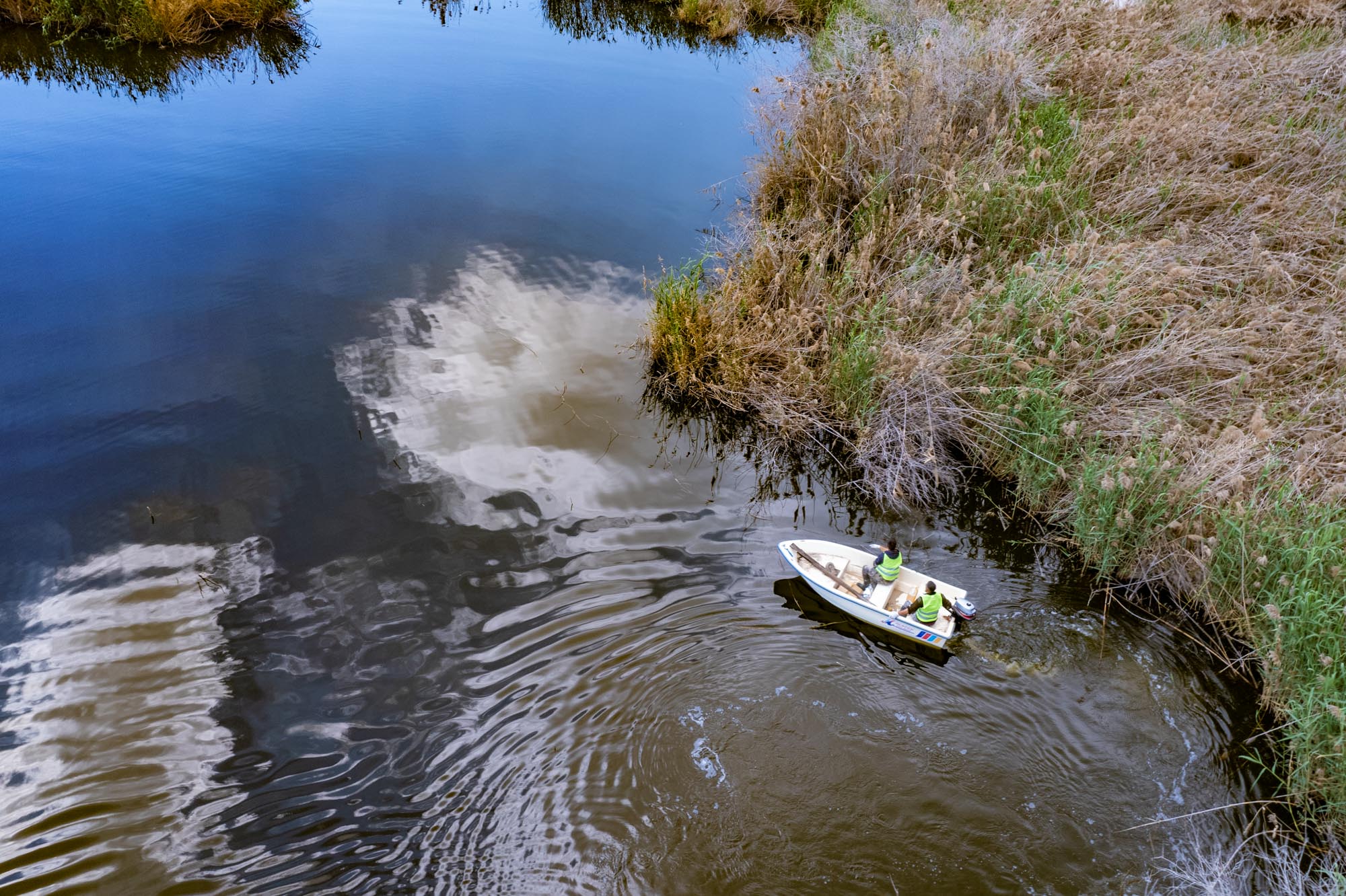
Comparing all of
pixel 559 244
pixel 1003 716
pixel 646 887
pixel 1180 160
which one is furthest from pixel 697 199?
pixel 646 887

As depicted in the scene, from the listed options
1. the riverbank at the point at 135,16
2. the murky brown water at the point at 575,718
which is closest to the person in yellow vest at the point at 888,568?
the murky brown water at the point at 575,718

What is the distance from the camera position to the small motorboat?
633cm

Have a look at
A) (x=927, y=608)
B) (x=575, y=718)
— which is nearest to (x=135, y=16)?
(x=575, y=718)

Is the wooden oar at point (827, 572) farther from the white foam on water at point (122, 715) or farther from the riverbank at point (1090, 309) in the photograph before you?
the white foam on water at point (122, 715)

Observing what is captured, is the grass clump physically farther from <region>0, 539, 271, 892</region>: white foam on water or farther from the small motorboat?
<region>0, 539, 271, 892</region>: white foam on water

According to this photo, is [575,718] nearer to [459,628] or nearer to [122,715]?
[459,628]

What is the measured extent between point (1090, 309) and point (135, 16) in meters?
17.7

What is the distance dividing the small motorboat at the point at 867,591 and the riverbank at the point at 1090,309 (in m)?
1.11

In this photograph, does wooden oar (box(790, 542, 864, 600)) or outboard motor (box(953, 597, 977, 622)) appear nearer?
outboard motor (box(953, 597, 977, 622))

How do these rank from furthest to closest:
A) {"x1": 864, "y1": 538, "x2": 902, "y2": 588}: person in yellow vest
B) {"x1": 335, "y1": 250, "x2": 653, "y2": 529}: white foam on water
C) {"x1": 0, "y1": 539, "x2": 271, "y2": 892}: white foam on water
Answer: {"x1": 335, "y1": 250, "x2": 653, "y2": 529}: white foam on water
{"x1": 864, "y1": 538, "x2": 902, "y2": 588}: person in yellow vest
{"x1": 0, "y1": 539, "x2": 271, "y2": 892}: white foam on water

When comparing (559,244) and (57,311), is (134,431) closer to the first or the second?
(57,311)

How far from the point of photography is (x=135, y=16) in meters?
14.8

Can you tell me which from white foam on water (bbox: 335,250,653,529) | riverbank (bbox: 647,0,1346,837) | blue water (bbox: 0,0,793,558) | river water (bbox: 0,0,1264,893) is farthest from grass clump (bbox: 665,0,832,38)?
white foam on water (bbox: 335,250,653,529)

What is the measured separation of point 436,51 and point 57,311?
10759 mm
